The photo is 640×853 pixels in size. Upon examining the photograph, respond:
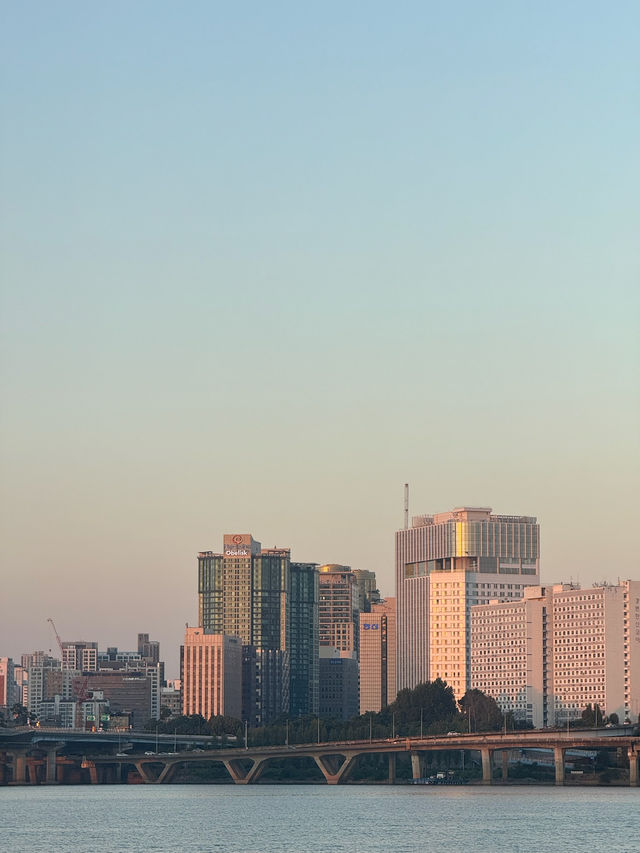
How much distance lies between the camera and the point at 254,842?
14638 centimetres

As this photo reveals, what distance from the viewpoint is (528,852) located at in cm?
13150

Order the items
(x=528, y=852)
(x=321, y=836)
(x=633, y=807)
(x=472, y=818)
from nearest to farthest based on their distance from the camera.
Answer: (x=528, y=852) → (x=321, y=836) → (x=472, y=818) → (x=633, y=807)

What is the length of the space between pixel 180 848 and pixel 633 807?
61144mm

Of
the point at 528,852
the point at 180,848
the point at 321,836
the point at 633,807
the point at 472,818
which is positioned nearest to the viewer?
the point at 528,852

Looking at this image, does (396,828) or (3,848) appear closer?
(3,848)

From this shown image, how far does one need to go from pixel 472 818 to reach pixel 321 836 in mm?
23584

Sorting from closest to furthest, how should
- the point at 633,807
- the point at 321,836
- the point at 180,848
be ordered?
the point at 180,848, the point at 321,836, the point at 633,807

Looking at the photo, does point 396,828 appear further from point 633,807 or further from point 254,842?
point 633,807

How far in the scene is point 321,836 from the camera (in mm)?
151375

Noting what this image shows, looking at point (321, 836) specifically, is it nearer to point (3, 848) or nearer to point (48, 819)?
point (3, 848)

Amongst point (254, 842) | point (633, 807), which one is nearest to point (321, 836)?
point (254, 842)

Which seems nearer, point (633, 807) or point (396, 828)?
point (396, 828)

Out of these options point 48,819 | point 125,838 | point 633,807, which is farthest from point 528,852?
point 48,819

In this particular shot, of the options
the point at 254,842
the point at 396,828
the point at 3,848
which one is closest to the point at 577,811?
the point at 396,828
